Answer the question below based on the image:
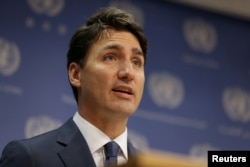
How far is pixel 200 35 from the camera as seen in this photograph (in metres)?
4.68

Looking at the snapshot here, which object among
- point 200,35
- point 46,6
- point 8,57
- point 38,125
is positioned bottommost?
point 38,125

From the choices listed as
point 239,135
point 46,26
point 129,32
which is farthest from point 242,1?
point 129,32

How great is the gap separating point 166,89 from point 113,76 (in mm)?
2303

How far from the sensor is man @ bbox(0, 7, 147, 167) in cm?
205

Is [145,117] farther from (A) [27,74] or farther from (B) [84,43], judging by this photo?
(B) [84,43]

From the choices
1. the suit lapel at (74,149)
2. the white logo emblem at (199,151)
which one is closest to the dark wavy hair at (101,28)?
the suit lapel at (74,149)

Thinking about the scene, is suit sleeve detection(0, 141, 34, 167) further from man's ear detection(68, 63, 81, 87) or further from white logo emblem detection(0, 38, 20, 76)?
white logo emblem detection(0, 38, 20, 76)

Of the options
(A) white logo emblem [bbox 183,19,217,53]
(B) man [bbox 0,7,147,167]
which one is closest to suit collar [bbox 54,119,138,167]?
(B) man [bbox 0,7,147,167]

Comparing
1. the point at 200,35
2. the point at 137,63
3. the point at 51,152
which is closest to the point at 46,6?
the point at 200,35

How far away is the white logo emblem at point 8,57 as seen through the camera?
3807mm

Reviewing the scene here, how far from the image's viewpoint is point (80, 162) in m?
2.04

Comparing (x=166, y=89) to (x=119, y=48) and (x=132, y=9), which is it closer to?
(x=132, y=9)

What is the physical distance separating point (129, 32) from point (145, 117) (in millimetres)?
2013

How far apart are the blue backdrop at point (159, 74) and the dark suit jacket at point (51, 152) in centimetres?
166
